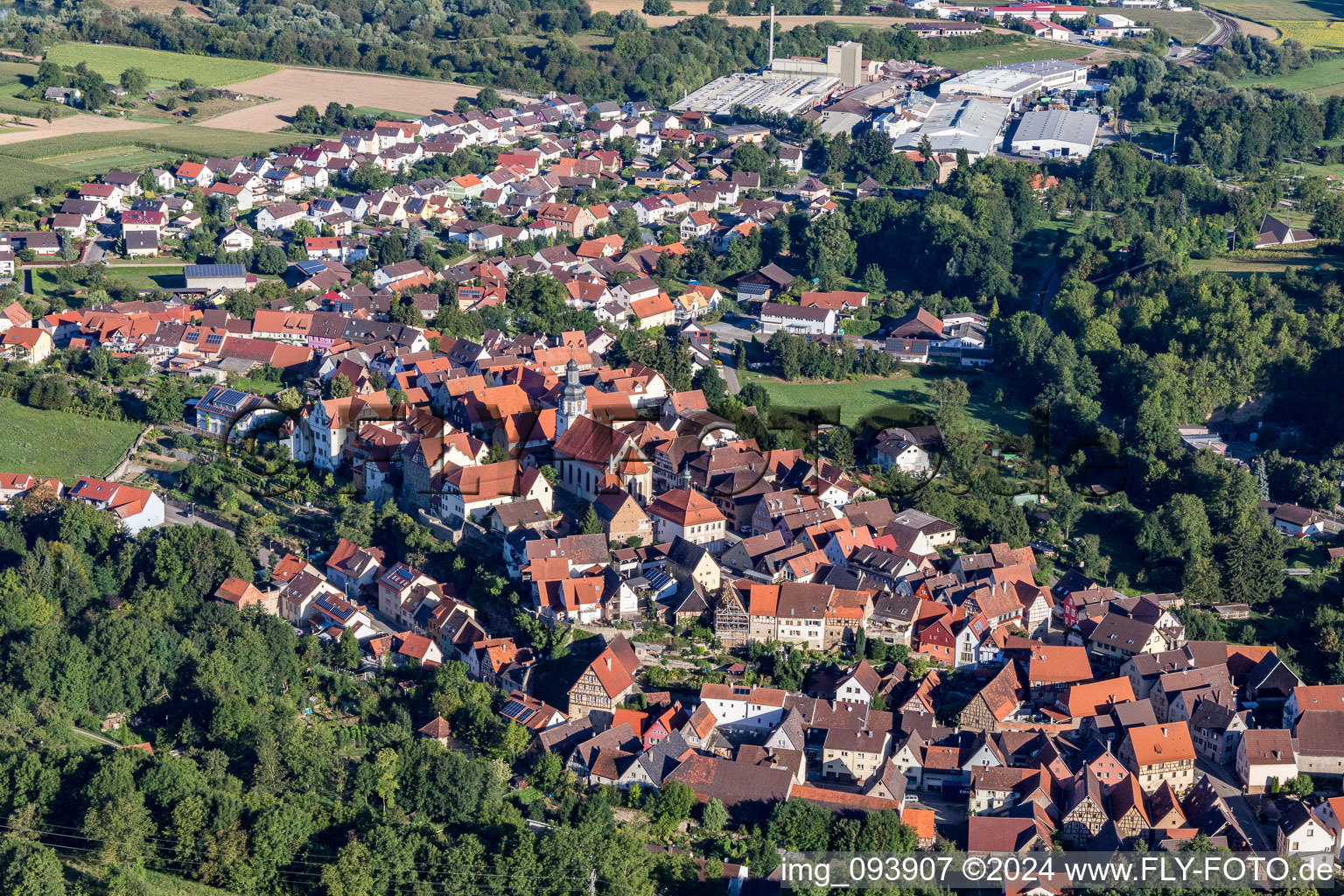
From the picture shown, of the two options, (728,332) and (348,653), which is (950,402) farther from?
(348,653)

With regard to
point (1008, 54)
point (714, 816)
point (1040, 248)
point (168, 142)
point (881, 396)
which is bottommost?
point (714, 816)

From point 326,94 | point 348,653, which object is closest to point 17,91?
point 326,94

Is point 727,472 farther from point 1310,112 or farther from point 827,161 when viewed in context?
point 1310,112

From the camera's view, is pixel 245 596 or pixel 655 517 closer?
pixel 245 596

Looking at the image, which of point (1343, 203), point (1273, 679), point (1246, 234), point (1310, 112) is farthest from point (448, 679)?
point (1310, 112)

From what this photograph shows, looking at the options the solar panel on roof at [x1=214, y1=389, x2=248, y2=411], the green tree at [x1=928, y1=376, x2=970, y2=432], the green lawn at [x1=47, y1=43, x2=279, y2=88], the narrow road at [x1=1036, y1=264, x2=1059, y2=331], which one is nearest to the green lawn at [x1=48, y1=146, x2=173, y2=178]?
the green lawn at [x1=47, y1=43, x2=279, y2=88]

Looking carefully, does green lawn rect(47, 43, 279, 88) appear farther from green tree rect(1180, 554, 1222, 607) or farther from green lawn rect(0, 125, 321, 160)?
green tree rect(1180, 554, 1222, 607)

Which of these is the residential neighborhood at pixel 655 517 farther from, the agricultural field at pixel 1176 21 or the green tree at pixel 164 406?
the agricultural field at pixel 1176 21
